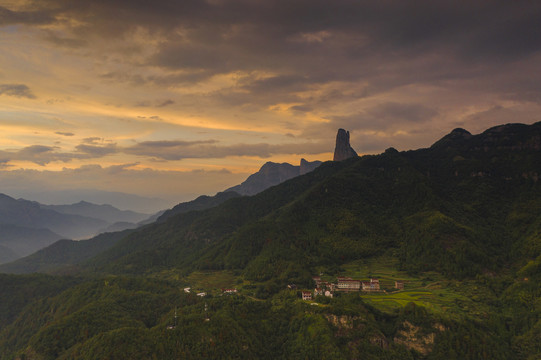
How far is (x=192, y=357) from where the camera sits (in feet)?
378

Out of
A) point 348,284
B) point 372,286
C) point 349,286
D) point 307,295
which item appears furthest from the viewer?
point 348,284

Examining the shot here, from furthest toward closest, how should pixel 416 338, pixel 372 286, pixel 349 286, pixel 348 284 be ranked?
1. pixel 348 284
2. pixel 349 286
3. pixel 372 286
4. pixel 416 338

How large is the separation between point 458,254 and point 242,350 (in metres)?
128

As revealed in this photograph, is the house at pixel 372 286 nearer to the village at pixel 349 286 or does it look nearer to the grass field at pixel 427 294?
the village at pixel 349 286

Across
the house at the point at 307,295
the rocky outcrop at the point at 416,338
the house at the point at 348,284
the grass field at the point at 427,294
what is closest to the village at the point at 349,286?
the house at the point at 348,284

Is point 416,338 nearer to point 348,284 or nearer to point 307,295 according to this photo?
point 348,284

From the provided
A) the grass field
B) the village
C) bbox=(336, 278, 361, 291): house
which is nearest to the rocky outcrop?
the grass field

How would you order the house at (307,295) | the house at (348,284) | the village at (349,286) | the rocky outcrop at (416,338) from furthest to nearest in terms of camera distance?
1. the house at (348,284)
2. the village at (349,286)
3. the house at (307,295)
4. the rocky outcrop at (416,338)

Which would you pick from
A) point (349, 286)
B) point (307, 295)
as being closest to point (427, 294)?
point (349, 286)

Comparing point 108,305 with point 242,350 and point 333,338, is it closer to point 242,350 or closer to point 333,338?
point 242,350

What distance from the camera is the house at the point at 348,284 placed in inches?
6314

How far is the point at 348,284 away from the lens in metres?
161

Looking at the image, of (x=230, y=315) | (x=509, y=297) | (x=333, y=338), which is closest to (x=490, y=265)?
(x=509, y=297)

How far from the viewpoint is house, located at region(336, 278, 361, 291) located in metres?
160
